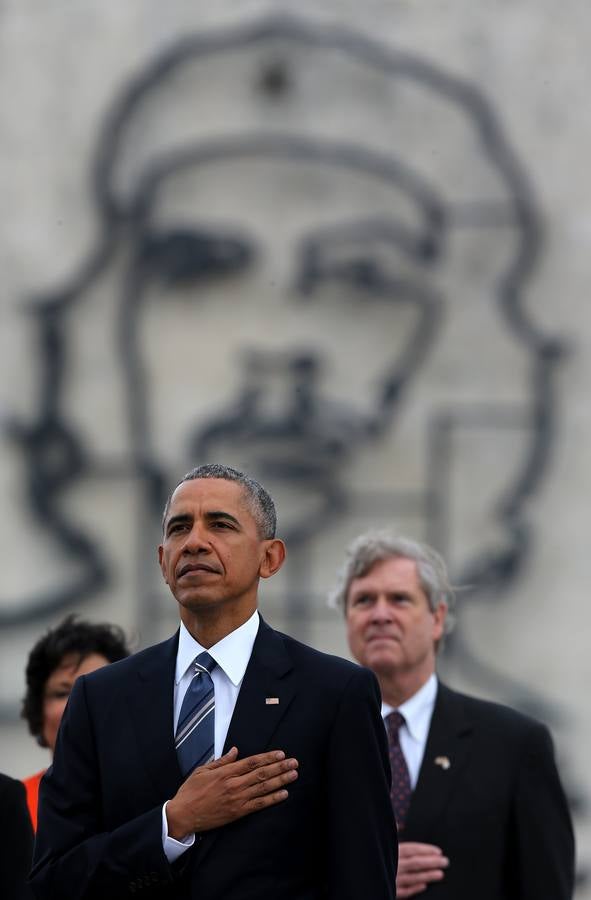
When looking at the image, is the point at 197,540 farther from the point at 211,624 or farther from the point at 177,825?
the point at 177,825

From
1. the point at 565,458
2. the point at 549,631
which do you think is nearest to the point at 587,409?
the point at 565,458

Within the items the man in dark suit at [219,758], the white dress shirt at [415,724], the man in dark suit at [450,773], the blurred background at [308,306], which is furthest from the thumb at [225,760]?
the blurred background at [308,306]

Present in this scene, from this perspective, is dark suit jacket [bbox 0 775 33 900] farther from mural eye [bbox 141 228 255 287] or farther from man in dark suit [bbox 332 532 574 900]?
mural eye [bbox 141 228 255 287]

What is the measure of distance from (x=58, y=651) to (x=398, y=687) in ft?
2.35

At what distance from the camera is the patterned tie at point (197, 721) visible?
2.25 m

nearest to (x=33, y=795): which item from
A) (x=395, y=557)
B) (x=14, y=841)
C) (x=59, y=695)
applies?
(x=59, y=695)

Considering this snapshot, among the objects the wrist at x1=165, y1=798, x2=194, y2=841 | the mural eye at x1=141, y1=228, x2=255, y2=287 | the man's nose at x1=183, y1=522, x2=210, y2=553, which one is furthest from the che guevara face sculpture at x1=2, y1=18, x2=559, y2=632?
the wrist at x1=165, y1=798, x2=194, y2=841

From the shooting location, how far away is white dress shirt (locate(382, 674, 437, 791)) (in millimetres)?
3422

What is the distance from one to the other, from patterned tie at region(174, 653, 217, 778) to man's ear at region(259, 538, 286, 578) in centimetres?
15

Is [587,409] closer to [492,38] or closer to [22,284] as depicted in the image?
[492,38]

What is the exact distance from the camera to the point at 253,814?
7.24ft

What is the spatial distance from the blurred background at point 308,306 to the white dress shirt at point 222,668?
4214 millimetres

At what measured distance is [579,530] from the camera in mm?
6664

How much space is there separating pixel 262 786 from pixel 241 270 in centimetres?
467
